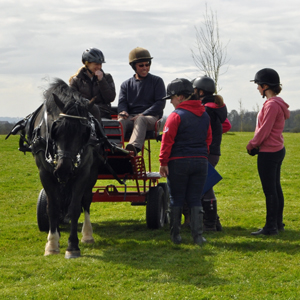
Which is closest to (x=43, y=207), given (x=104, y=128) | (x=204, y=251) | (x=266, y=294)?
(x=104, y=128)

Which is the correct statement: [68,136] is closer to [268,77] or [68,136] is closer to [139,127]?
[139,127]

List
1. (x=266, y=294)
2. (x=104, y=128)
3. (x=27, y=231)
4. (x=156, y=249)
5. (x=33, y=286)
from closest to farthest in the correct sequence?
(x=266, y=294) < (x=33, y=286) < (x=156, y=249) < (x=104, y=128) < (x=27, y=231)

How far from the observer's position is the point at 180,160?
590 cm

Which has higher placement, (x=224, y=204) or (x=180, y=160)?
(x=180, y=160)

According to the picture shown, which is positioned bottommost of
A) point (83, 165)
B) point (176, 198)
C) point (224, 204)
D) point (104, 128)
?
point (224, 204)

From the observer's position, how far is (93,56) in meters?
6.81

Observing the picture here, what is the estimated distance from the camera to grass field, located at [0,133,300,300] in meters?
4.38

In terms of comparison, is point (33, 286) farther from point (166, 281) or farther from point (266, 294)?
point (266, 294)

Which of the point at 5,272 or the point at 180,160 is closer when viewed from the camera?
the point at 5,272

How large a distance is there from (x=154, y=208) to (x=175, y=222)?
4.03 ft

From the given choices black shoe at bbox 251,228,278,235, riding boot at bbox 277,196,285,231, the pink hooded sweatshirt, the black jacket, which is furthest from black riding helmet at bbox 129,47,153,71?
black shoe at bbox 251,228,278,235

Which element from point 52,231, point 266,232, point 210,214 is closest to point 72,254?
point 52,231

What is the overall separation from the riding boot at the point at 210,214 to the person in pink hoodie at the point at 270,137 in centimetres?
73

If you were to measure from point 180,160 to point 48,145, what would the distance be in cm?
157
